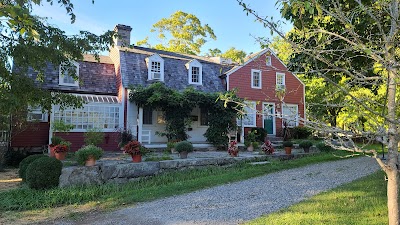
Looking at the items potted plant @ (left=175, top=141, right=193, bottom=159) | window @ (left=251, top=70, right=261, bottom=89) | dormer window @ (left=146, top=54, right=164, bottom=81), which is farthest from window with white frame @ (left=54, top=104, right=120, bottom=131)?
window @ (left=251, top=70, right=261, bottom=89)

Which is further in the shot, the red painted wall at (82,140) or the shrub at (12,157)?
the red painted wall at (82,140)

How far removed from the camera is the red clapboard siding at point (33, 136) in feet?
43.4

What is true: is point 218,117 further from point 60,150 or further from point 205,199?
point 205,199

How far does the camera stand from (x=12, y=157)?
39.5 ft

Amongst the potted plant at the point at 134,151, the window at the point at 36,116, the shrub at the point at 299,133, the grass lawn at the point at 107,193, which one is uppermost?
the window at the point at 36,116

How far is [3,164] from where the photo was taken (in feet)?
37.0

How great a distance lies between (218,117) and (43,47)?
10059mm

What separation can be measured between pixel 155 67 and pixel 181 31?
15.9 metres

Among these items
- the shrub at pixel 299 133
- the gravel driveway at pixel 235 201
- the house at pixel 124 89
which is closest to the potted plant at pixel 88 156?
the gravel driveway at pixel 235 201

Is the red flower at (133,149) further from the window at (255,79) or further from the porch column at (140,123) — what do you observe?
the window at (255,79)

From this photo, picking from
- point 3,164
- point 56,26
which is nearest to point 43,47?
point 56,26

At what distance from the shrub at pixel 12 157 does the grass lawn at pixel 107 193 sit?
517cm

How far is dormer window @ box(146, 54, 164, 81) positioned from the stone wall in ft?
24.7

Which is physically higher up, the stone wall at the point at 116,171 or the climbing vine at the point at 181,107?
the climbing vine at the point at 181,107
